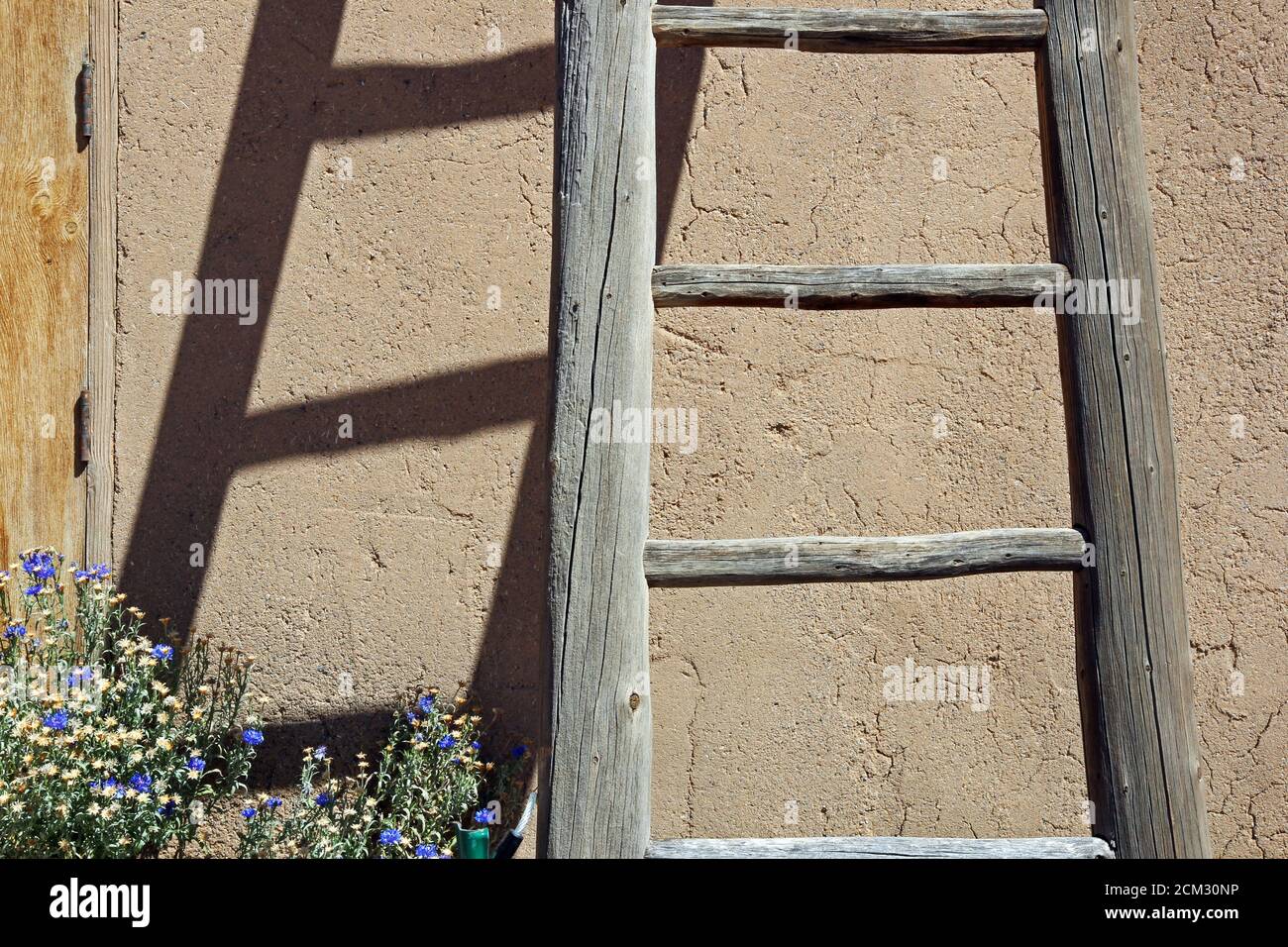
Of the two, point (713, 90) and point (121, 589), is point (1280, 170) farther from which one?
point (121, 589)

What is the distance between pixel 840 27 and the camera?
1730 millimetres

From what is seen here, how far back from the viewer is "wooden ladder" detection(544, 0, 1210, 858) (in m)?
1.60

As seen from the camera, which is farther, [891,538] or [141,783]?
[141,783]

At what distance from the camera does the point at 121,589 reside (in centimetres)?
264

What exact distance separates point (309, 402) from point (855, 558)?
1670 millimetres

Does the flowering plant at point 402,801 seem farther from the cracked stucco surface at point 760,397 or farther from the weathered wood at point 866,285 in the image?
the weathered wood at point 866,285

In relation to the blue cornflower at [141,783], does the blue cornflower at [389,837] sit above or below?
below

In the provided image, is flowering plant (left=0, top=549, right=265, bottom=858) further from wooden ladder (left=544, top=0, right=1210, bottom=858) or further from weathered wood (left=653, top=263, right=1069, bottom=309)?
weathered wood (left=653, top=263, right=1069, bottom=309)

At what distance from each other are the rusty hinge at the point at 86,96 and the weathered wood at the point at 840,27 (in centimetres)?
177

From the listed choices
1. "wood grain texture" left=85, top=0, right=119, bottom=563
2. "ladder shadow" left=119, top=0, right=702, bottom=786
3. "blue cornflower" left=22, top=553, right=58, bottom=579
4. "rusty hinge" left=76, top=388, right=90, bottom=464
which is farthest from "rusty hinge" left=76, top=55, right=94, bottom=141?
"blue cornflower" left=22, top=553, right=58, bottom=579

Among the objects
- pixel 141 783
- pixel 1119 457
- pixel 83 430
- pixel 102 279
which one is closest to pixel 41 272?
pixel 102 279

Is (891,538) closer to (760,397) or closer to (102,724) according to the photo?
(760,397)

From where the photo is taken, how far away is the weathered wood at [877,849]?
155cm

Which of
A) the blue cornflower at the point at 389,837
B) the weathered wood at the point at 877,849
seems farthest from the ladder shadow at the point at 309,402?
the weathered wood at the point at 877,849
